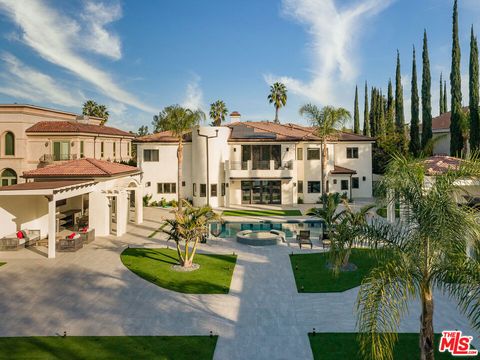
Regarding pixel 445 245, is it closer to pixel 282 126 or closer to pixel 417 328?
pixel 417 328

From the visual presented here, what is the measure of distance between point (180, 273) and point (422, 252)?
11.9 m

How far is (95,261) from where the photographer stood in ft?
62.5

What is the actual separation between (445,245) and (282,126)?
39343 millimetres

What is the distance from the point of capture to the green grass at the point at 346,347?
9797mm

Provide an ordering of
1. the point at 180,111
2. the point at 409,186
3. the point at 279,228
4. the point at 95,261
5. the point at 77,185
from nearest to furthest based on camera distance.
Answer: the point at 409,186 < the point at 95,261 < the point at 77,185 < the point at 279,228 < the point at 180,111

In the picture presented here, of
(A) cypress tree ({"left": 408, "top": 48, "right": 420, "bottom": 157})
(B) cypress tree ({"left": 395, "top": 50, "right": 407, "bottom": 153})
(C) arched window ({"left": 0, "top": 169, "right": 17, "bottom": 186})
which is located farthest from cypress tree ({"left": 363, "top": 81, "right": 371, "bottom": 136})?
(C) arched window ({"left": 0, "top": 169, "right": 17, "bottom": 186})

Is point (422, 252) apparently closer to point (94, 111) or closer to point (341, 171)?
point (341, 171)

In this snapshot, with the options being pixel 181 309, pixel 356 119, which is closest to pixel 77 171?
pixel 181 309

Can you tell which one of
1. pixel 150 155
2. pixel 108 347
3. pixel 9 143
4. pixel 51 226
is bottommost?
pixel 108 347

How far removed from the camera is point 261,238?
75.0 feet

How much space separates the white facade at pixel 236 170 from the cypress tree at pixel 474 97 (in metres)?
10.2

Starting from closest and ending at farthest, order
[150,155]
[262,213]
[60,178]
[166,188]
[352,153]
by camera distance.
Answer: [60,178] < [262,213] < [150,155] < [166,188] < [352,153]

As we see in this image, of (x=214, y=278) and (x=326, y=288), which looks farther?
(x=214, y=278)

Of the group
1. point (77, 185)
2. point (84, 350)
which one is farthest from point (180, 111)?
point (84, 350)
